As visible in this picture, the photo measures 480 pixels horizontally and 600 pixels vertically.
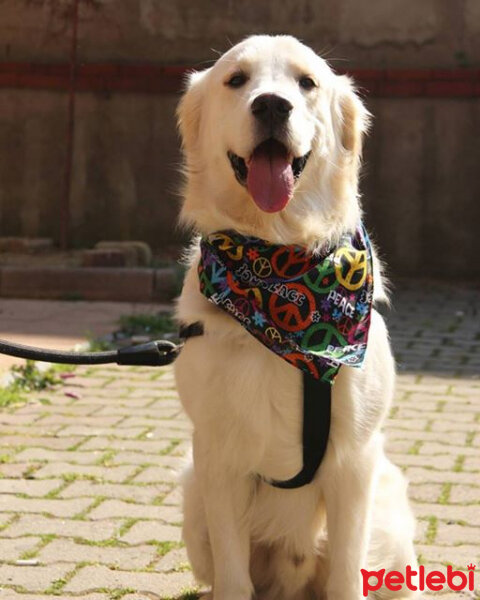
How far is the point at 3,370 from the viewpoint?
→ 23.4 feet

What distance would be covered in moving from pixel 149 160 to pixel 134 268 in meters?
2.03

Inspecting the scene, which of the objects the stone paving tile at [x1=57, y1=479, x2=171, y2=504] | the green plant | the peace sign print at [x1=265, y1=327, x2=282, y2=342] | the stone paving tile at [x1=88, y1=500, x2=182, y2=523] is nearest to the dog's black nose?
the peace sign print at [x1=265, y1=327, x2=282, y2=342]

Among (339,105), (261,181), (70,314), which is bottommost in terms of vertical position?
(70,314)

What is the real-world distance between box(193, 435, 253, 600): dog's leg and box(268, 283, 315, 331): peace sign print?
0.48 m

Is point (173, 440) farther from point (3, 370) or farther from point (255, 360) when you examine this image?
point (255, 360)

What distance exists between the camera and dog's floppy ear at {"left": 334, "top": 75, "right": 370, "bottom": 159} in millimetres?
3744

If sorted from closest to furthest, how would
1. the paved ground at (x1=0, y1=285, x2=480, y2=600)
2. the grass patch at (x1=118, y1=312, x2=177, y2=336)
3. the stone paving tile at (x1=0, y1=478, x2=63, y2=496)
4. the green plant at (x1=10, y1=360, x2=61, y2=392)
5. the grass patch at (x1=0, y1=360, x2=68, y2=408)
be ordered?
the paved ground at (x1=0, y1=285, x2=480, y2=600), the stone paving tile at (x1=0, y1=478, x2=63, y2=496), the grass patch at (x1=0, y1=360, x2=68, y2=408), the green plant at (x1=10, y1=360, x2=61, y2=392), the grass patch at (x1=118, y1=312, x2=177, y2=336)

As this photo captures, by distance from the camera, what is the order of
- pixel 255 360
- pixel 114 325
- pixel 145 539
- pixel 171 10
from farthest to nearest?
pixel 171 10
pixel 114 325
pixel 145 539
pixel 255 360

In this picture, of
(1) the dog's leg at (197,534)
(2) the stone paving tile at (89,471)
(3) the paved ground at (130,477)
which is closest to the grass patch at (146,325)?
(3) the paved ground at (130,477)

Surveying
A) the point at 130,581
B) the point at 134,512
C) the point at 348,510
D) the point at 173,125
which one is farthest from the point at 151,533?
the point at 173,125

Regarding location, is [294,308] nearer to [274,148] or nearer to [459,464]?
[274,148]

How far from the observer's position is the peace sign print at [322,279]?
3.62m

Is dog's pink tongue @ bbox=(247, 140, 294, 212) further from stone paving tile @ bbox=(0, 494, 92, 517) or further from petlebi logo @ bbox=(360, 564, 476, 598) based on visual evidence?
stone paving tile @ bbox=(0, 494, 92, 517)

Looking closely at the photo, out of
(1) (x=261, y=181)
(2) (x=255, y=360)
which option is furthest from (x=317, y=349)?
(1) (x=261, y=181)
